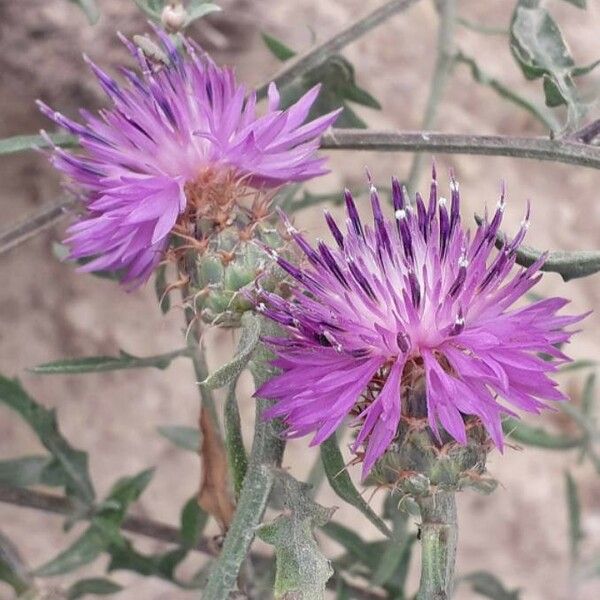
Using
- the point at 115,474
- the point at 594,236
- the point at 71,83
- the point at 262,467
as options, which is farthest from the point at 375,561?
the point at 594,236

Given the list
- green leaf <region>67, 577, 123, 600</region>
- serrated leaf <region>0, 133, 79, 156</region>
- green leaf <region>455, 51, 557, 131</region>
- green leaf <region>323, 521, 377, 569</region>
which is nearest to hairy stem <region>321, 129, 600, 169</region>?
serrated leaf <region>0, 133, 79, 156</region>

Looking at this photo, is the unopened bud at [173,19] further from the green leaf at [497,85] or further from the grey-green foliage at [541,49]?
the green leaf at [497,85]

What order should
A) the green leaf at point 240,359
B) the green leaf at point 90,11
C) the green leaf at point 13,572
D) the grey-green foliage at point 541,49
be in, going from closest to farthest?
1. the green leaf at point 240,359
2. the grey-green foliage at point 541,49
3. the green leaf at point 90,11
4. the green leaf at point 13,572

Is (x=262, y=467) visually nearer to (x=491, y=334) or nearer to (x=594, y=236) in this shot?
(x=491, y=334)

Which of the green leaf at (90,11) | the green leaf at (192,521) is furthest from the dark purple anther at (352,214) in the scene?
the green leaf at (192,521)

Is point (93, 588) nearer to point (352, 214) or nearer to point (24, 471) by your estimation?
point (24, 471)

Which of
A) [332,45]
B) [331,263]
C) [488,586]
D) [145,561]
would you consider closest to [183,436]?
[145,561]
